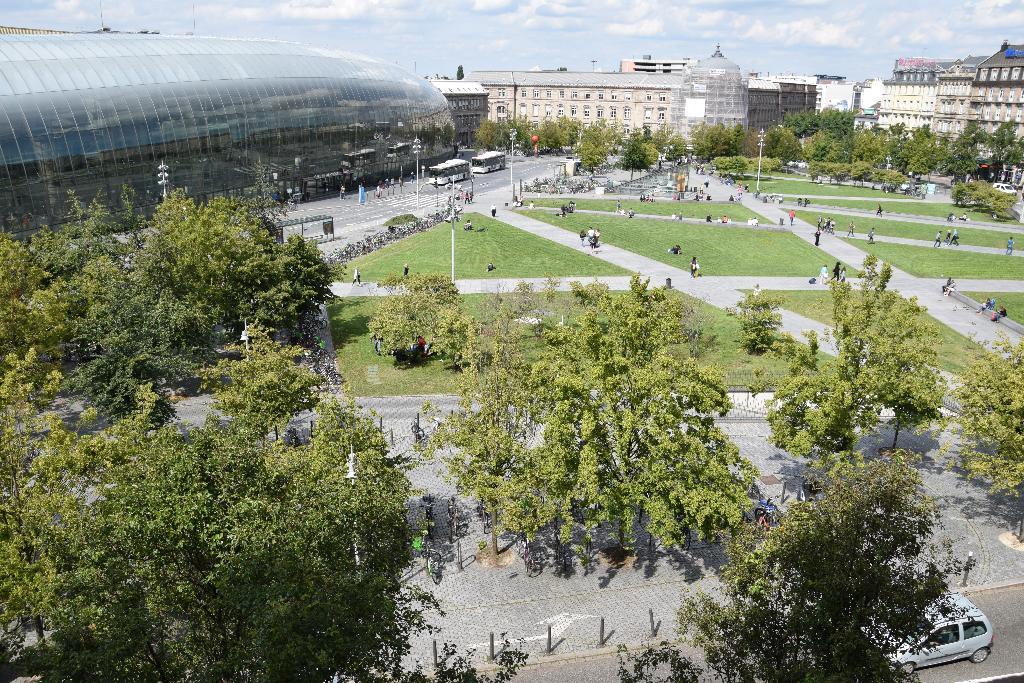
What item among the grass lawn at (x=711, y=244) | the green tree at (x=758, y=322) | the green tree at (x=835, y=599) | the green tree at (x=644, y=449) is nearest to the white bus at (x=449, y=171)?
the grass lawn at (x=711, y=244)

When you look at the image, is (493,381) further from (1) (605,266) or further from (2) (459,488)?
(1) (605,266)

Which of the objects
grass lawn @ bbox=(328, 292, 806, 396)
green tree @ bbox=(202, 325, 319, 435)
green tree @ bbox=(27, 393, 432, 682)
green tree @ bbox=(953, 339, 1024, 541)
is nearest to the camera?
green tree @ bbox=(27, 393, 432, 682)

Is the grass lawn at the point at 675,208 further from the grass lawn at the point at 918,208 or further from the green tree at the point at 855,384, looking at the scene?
the green tree at the point at 855,384

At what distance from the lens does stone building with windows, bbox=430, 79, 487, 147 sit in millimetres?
158875

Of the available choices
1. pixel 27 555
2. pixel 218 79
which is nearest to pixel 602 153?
pixel 218 79

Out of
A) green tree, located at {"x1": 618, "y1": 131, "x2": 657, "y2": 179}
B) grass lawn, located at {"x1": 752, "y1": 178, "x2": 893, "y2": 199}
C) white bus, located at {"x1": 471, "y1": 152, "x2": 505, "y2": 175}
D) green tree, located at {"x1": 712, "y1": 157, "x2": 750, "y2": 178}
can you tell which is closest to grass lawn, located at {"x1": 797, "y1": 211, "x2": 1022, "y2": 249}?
grass lawn, located at {"x1": 752, "y1": 178, "x2": 893, "y2": 199}

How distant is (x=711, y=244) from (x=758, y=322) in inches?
1177

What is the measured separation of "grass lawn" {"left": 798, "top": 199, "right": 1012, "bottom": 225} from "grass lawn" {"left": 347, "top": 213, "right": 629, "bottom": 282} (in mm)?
46215

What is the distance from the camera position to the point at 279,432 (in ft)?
89.2

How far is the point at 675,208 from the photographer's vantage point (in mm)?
92125

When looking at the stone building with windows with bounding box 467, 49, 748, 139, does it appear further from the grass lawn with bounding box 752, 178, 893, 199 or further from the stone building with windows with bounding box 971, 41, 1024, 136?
the stone building with windows with bounding box 971, 41, 1024, 136

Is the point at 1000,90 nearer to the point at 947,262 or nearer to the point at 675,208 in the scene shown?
the point at 675,208

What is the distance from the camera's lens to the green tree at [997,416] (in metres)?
25.1

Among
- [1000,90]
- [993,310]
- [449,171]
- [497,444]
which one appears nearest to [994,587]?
[497,444]
